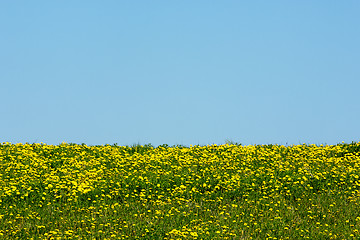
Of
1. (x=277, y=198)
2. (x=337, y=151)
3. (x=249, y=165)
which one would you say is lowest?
(x=277, y=198)

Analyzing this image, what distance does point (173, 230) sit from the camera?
34.3 feet

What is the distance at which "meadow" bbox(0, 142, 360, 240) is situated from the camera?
1109cm

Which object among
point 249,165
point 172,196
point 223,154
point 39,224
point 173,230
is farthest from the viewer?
Answer: point 223,154

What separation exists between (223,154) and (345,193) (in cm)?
464

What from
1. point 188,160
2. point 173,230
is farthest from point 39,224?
point 188,160

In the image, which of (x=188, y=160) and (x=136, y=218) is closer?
(x=136, y=218)

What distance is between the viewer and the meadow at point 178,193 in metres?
11.1

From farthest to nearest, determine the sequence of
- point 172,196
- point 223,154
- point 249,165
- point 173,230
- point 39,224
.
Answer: point 223,154
point 249,165
point 172,196
point 39,224
point 173,230

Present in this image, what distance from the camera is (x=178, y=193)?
13.2 m

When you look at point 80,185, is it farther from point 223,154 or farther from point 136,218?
point 223,154

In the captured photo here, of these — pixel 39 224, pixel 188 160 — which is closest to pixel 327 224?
pixel 188 160

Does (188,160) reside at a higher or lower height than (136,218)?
higher

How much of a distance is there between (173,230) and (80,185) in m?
3.85

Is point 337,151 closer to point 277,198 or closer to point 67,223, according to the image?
point 277,198
